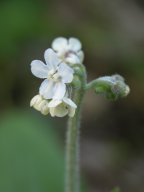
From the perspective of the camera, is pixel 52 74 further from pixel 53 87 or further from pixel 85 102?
pixel 85 102

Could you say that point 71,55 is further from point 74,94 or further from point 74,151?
point 74,151

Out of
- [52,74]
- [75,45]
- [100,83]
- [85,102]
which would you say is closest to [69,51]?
[75,45]

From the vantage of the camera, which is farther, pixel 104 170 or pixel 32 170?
pixel 104 170

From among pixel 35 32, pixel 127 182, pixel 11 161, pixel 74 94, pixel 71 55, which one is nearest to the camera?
pixel 74 94

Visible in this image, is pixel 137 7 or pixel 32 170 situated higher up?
pixel 137 7

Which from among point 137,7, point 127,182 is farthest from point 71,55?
point 137,7

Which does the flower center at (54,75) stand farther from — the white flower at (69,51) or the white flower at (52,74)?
the white flower at (69,51)
